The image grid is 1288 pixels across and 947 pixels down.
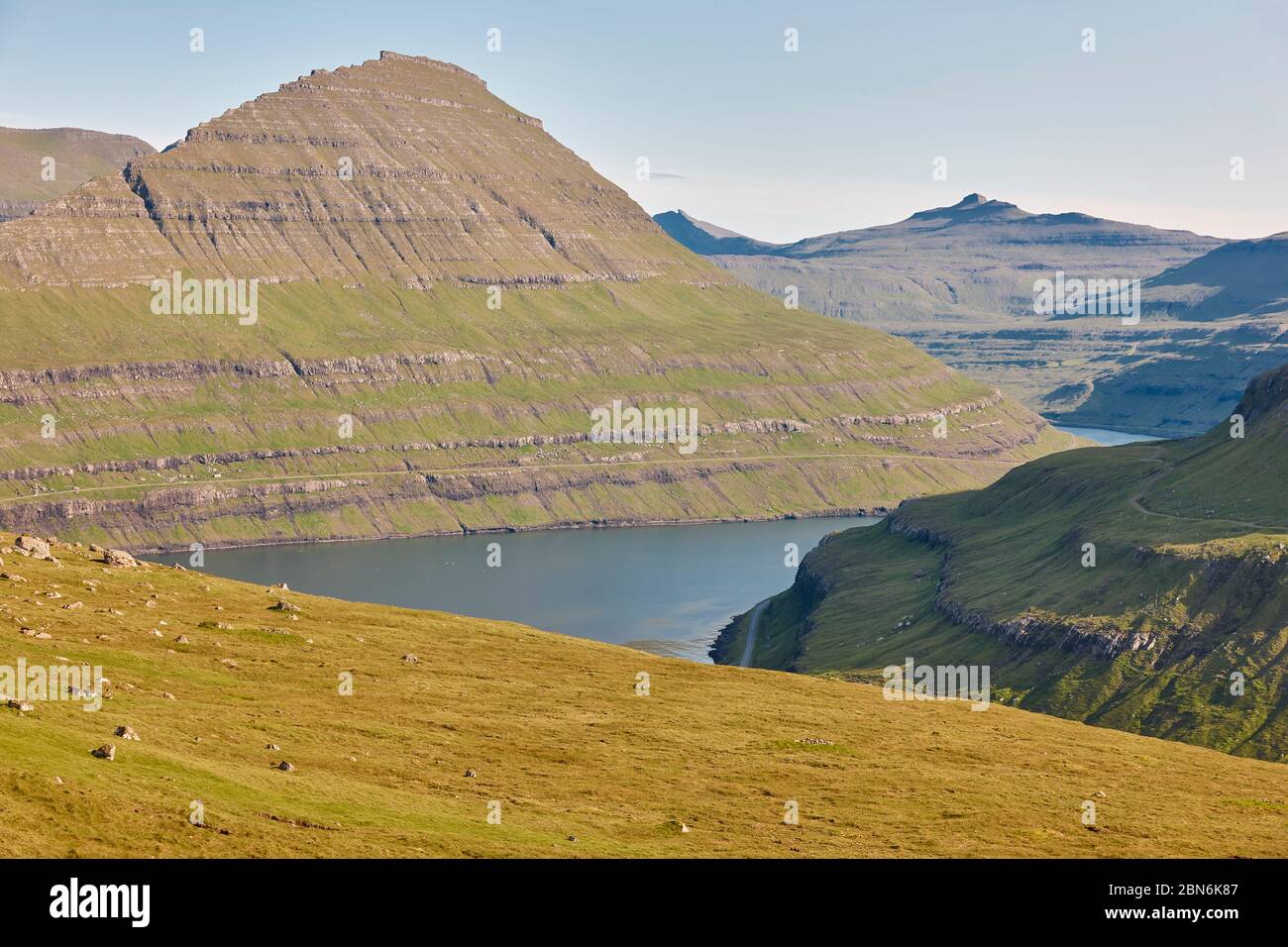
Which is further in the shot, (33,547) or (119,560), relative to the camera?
(119,560)

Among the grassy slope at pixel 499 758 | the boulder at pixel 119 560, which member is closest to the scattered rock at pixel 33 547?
the grassy slope at pixel 499 758

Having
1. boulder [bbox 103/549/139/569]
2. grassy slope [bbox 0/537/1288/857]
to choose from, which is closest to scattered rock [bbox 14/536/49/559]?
grassy slope [bbox 0/537/1288/857]

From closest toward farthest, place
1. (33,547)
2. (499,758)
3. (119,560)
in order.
Result: 1. (499,758)
2. (33,547)
3. (119,560)

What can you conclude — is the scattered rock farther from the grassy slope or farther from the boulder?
the boulder

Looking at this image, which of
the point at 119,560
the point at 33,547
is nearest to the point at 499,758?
the point at 33,547

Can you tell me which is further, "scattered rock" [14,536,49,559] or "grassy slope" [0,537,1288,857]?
"scattered rock" [14,536,49,559]

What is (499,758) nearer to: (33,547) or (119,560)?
(33,547)

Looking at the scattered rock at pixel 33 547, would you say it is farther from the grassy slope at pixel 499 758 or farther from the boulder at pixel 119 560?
the boulder at pixel 119 560

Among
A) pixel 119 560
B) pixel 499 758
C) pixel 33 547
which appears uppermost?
pixel 33 547
